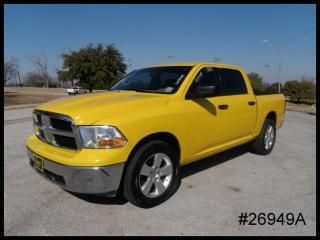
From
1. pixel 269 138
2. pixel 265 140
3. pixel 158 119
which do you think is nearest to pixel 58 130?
pixel 158 119

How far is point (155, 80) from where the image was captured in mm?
4789

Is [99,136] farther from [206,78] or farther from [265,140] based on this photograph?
[265,140]

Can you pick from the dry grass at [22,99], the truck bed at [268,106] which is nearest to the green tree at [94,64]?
the dry grass at [22,99]

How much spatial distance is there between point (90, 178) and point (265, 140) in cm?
430

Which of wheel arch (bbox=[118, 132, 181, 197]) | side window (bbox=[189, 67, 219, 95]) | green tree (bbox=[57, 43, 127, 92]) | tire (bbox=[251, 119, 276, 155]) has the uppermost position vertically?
green tree (bbox=[57, 43, 127, 92])

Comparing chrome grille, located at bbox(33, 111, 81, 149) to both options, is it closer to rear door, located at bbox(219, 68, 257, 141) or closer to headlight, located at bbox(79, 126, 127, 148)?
headlight, located at bbox(79, 126, 127, 148)

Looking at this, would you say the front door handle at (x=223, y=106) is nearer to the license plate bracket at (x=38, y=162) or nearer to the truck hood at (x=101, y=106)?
the truck hood at (x=101, y=106)

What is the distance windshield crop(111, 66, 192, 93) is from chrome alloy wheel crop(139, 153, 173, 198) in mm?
986

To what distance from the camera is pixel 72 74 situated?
90.0ft

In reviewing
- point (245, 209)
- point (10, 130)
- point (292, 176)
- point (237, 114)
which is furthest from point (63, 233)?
point (10, 130)

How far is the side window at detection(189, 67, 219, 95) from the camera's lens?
448 cm

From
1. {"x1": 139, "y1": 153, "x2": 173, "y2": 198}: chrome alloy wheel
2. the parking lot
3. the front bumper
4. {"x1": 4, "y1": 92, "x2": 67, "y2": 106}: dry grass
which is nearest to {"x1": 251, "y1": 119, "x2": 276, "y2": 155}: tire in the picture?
the parking lot

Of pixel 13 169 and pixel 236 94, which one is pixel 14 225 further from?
pixel 236 94

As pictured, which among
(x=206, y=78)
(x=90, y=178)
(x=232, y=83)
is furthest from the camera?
(x=232, y=83)
